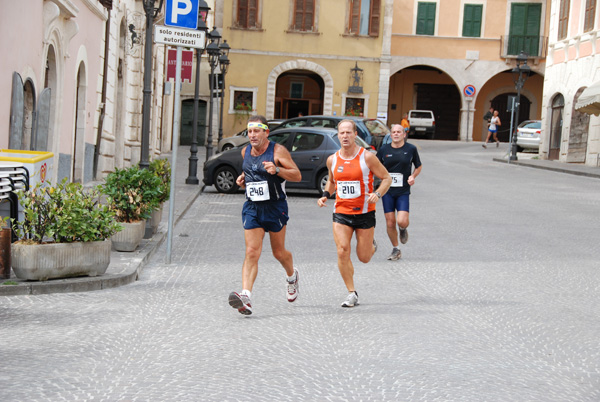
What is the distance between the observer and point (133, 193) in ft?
37.2

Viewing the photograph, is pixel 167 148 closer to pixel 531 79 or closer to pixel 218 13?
pixel 218 13

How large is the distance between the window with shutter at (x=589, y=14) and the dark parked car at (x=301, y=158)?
17.8 meters

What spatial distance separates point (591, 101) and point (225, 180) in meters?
14.4

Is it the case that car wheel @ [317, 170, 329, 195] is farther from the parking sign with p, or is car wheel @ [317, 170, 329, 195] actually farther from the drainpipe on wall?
the parking sign with p

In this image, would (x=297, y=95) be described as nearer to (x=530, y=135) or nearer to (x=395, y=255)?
(x=530, y=135)

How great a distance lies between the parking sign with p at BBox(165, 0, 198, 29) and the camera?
11.2 meters

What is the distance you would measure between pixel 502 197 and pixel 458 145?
27.5 m

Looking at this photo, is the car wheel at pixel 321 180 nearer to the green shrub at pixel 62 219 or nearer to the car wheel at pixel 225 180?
the car wheel at pixel 225 180

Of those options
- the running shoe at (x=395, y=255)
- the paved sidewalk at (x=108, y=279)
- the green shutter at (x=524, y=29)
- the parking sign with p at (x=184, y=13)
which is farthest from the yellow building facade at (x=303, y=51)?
the running shoe at (x=395, y=255)

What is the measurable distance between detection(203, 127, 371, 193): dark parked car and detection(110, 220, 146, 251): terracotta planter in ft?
30.8

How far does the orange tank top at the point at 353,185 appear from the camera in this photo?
867cm

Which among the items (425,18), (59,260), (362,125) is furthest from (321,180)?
(425,18)

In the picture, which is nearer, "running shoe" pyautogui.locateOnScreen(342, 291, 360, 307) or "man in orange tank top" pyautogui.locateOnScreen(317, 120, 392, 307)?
"running shoe" pyautogui.locateOnScreen(342, 291, 360, 307)

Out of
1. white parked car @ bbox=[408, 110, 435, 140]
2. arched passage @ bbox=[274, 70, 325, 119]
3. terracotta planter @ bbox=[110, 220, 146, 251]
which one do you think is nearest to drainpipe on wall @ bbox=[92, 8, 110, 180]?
terracotta planter @ bbox=[110, 220, 146, 251]
